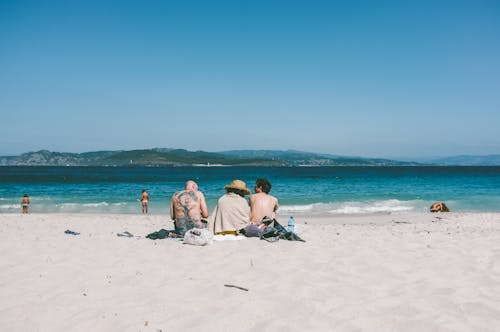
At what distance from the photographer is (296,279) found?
19.1 feet

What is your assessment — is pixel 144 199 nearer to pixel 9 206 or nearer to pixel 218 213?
pixel 9 206

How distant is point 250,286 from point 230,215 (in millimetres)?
3773

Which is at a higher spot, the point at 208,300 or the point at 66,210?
the point at 208,300

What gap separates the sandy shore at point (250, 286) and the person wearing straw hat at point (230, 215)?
0.63 meters

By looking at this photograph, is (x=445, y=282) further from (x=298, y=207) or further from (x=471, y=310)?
(x=298, y=207)

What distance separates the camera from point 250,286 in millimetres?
5488

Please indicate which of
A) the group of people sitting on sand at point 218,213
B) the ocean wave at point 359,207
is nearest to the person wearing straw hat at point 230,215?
the group of people sitting on sand at point 218,213

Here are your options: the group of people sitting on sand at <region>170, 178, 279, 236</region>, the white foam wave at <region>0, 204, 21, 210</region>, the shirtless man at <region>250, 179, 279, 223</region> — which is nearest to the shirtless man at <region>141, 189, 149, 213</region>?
the white foam wave at <region>0, 204, 21, 210</region>

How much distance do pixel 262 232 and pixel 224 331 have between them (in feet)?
15.9

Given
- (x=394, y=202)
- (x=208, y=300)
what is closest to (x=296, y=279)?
(x=208, y=300)

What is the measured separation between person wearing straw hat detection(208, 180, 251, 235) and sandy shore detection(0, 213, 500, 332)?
627 mm

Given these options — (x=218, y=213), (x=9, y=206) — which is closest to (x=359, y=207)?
(x=218, y=213)

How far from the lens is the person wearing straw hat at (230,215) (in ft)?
29.9

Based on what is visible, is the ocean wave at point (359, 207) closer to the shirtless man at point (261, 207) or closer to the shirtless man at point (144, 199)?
the shirtless man at point (144, 199)
